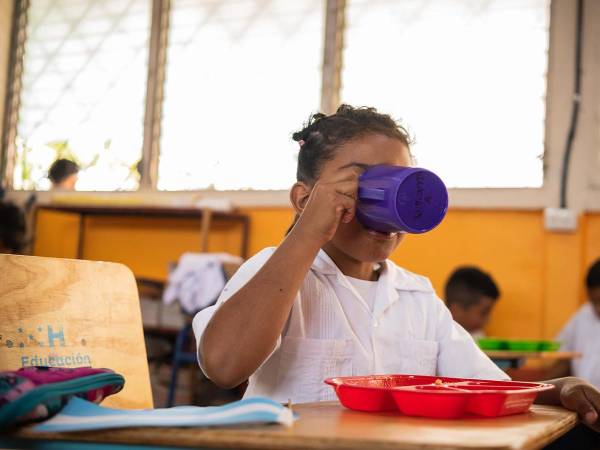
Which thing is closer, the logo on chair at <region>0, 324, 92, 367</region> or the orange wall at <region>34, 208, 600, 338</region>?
the logo on chair at <region>0, 324, 92, 367</region>

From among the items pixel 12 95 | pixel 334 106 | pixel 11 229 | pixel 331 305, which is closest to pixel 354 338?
pixel 331 305

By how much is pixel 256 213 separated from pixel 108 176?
1.12 metres

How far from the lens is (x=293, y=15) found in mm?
4547

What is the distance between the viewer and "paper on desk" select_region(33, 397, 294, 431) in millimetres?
664

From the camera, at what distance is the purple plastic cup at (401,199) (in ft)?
3.71

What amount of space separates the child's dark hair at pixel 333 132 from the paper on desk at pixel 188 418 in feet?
2.65

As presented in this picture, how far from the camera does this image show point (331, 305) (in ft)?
4.43

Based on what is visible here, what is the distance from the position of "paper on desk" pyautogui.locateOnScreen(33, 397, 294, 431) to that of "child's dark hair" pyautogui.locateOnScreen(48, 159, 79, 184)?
14.9 ft

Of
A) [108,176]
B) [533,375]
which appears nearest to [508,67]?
[533,375]

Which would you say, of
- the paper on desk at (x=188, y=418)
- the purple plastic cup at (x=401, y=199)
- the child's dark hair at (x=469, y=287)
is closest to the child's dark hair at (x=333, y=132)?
the purple plastic cup at (x=401, y=199)

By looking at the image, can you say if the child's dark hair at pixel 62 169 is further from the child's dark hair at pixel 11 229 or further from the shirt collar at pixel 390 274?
the shirt collar at pixel 390 274

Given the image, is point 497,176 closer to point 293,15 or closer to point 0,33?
point 293,15

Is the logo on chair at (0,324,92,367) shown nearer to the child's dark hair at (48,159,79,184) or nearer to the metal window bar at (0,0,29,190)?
the child's dark hair at (48,159,79,184)

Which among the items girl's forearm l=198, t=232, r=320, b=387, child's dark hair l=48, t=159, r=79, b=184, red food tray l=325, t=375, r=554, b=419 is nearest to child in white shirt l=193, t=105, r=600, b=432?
girl's forearm l=198, t=232, r=320, b=387
